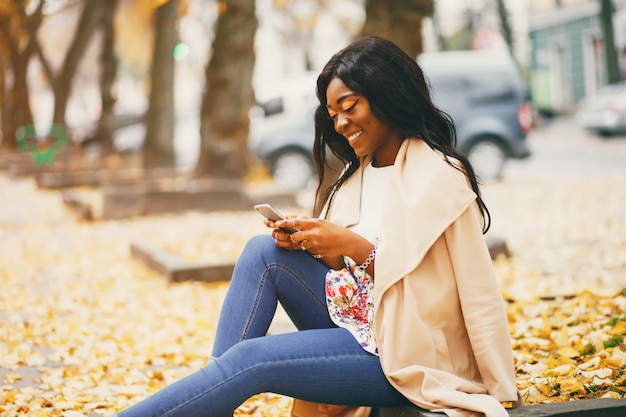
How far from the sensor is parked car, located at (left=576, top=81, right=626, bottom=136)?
23.7 meters

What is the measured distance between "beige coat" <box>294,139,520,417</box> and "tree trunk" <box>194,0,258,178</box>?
1023 centimetres

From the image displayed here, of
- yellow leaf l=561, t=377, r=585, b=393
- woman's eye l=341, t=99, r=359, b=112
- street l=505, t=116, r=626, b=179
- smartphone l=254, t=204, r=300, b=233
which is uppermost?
woman's eye l=341, t=99, r=359, b=112

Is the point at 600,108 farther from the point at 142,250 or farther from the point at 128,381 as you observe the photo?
the point at 128,381

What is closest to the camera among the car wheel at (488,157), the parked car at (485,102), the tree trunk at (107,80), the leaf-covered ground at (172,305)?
the leaf-covered ground at (172,305)

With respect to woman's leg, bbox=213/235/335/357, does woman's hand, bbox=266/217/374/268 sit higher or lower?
higher

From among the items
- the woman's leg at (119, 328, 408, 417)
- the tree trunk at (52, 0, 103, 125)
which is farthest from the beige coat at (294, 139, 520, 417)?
the tree trunk at (52, 0, 103, 125)

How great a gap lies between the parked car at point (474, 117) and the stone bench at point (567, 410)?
12.6 m

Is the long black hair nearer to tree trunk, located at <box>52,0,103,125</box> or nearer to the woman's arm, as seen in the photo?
the woman's arm

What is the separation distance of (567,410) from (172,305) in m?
4.01

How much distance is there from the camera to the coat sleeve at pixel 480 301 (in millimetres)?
2750

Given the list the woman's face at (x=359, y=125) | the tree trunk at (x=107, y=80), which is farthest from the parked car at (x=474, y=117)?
the woman's face at (x=359, y=125)

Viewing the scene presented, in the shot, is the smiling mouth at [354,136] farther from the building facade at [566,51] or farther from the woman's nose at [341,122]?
the building facade at [566,51]

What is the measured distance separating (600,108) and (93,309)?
21.0 metres

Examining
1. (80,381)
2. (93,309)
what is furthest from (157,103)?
(80,381)
